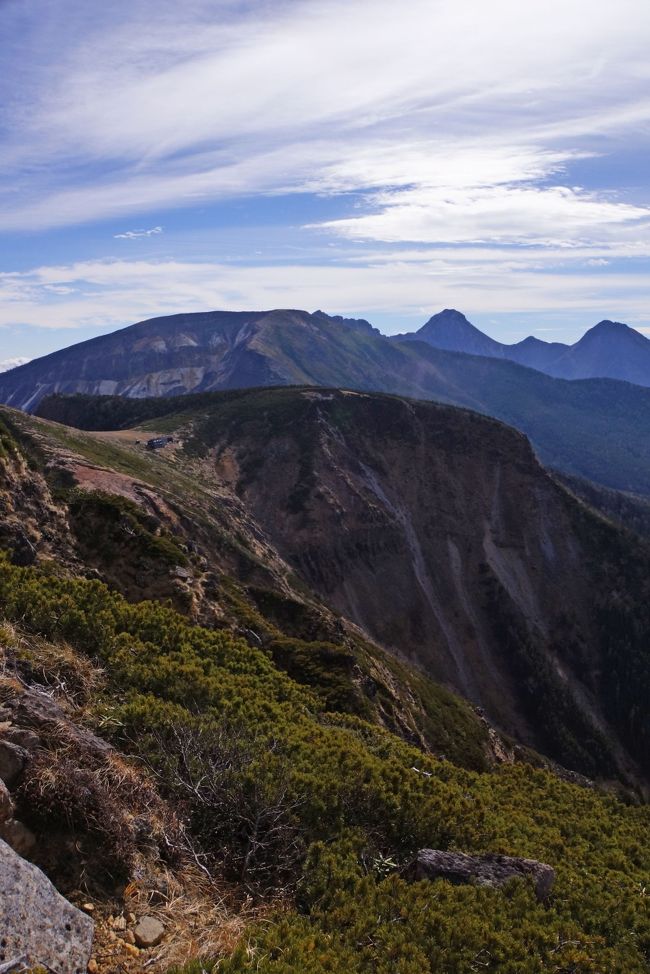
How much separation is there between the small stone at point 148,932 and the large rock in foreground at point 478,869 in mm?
5453

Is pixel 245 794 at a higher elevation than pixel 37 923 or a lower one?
lower

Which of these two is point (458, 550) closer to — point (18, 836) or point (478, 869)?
point (478, 869)

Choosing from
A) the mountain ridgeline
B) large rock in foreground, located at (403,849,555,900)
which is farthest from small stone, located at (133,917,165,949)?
the mountain ridgeline

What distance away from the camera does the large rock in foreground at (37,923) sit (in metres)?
8.27

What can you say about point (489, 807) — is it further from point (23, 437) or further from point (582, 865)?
point (23, 437)

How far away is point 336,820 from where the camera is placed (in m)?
14.4

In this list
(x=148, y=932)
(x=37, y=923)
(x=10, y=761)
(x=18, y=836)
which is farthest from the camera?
(x=10, y=761)

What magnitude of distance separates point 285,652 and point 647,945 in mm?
20500

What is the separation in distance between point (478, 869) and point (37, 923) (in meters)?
8.86

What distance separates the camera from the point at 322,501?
335 ft

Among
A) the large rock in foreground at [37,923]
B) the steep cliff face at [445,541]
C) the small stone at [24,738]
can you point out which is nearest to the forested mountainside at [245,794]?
the small stone at [24,738]

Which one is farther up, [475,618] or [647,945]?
[647,945]

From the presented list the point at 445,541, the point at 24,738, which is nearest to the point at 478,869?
the point at 24,738

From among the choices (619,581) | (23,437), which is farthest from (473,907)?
(619,581)
